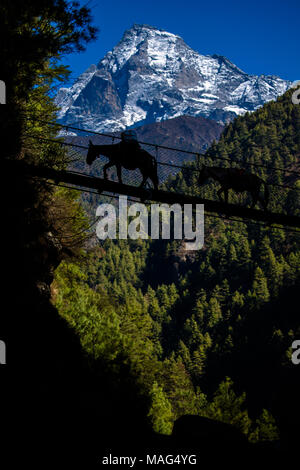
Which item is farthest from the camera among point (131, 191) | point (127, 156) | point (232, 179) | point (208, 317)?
point (208, 317)

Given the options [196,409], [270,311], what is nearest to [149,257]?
[270,311]

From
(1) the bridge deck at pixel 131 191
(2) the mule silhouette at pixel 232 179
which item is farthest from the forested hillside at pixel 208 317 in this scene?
(1) the bridge deck at pixel 131 191

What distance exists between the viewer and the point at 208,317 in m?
116

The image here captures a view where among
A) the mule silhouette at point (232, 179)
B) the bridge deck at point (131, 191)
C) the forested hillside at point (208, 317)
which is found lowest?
the forested hillside at point (208, 317)

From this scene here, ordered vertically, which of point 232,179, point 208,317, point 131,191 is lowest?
point 208,317

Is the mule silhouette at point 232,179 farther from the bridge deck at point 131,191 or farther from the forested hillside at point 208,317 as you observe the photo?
the forested hillside at point 208,317

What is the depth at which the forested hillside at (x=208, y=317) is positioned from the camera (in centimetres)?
3061

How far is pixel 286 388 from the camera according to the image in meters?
81.1

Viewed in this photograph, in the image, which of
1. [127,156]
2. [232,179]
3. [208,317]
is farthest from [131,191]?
[208,317]

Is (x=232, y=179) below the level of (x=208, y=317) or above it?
above

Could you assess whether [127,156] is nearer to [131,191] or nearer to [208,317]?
[131,191]

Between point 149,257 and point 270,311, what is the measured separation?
87441mm

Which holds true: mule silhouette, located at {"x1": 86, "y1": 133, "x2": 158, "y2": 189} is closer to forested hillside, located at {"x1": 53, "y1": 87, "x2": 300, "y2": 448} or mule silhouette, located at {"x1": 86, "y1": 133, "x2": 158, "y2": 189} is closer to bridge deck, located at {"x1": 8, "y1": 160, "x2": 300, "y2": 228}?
bridge deck, located at {"x1": 8, "y1": 160, "x2": 300, "y2": 228}

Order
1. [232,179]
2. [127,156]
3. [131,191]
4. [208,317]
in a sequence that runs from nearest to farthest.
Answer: [131,191], [127,156], [232,179], [208,317]
